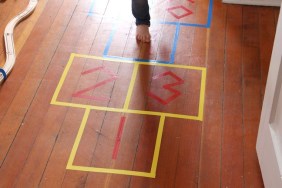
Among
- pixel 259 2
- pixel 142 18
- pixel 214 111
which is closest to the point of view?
pixel 214 111

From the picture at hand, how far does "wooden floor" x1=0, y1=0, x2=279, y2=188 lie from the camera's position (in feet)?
6.94

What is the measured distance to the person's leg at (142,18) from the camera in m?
2.68

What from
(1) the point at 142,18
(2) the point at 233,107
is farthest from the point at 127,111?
(1) the point at 142,18

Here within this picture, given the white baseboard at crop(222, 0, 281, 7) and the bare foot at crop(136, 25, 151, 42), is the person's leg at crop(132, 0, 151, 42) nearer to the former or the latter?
the bare foot at crop(136, 25, 151, 42)

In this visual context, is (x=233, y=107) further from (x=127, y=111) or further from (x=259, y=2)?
(x=259, y=2)

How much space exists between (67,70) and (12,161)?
0.67 metres

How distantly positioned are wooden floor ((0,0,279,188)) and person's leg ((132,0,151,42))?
2.4 inches

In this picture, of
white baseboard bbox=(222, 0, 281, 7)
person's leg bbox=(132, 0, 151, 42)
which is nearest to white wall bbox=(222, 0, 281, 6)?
white baseboard bbox=(222, 0, 281, 7)

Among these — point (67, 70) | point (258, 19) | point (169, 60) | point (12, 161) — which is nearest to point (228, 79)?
point (169, 60)

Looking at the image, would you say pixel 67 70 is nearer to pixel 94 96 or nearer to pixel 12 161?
pixel 94 96

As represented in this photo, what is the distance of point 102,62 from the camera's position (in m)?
2.66

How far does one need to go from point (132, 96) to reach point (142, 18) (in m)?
0.55

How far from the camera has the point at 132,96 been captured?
2.45 m

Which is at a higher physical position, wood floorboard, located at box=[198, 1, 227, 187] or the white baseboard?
the white baseboard
